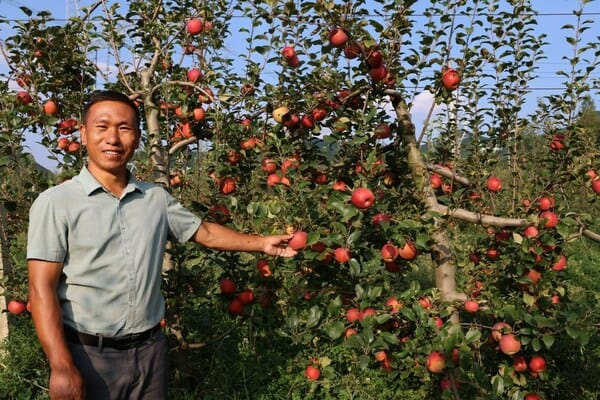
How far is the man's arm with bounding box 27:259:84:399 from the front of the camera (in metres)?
1.49

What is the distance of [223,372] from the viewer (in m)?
3.29

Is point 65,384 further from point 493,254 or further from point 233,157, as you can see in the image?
point 493,254

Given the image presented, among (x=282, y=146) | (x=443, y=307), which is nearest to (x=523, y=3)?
(x=282, y=146)

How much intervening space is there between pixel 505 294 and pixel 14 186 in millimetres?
2590

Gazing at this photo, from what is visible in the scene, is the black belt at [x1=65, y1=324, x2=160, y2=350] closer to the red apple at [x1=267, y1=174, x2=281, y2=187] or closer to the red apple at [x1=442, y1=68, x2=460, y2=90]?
the red apple at [x1=267, y1=174, x2=281, y2=187]

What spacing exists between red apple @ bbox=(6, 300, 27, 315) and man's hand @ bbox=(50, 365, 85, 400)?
1249 millimetres

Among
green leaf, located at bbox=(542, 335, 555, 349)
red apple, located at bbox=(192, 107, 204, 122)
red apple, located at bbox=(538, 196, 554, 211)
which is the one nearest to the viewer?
green leaf, located at bbox=(542, 335, 555, 349)

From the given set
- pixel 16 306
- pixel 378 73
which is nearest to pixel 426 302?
pixel 378 73

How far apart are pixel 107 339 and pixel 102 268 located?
0.24m

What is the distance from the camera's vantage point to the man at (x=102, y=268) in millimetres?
1568

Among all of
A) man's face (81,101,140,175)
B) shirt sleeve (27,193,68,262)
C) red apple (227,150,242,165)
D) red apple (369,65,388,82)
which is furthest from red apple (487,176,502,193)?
shirt sleeve (27,193,68,262)

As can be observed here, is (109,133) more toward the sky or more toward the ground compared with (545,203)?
more toward the sky

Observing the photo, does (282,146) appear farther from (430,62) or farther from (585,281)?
(585,281)

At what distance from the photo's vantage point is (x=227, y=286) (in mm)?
2607
